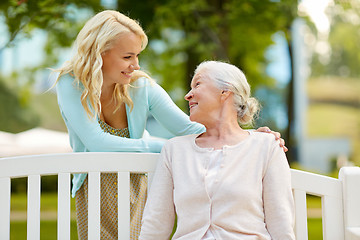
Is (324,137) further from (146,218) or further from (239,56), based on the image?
(146,218)

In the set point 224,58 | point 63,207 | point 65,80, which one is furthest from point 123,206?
point 224,58

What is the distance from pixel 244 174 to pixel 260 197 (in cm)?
11

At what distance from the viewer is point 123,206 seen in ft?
7.23

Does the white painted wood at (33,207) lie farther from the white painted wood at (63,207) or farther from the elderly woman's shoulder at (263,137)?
the elderly woman's shoulder at (263,137)

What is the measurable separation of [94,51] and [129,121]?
14.9 inches

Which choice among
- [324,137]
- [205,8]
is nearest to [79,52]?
[205,8]

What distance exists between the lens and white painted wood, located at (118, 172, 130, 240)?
220 cm

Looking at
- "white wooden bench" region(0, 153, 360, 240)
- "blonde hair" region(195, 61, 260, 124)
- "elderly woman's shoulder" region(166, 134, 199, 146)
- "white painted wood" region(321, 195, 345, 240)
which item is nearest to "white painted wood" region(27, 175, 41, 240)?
"white wooden bench" region(0, 153, 360, 240)

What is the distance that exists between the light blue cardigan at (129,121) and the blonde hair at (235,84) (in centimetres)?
34

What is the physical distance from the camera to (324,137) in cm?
1769

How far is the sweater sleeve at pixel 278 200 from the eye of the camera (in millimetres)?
1932

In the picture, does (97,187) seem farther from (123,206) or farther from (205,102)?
(205,102)

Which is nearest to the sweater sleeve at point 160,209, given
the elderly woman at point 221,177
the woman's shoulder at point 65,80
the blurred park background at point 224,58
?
the elderly woman at point 221,177

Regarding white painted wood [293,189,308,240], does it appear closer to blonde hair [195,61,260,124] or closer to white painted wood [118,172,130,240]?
blonde hair [195,61,260,124]
